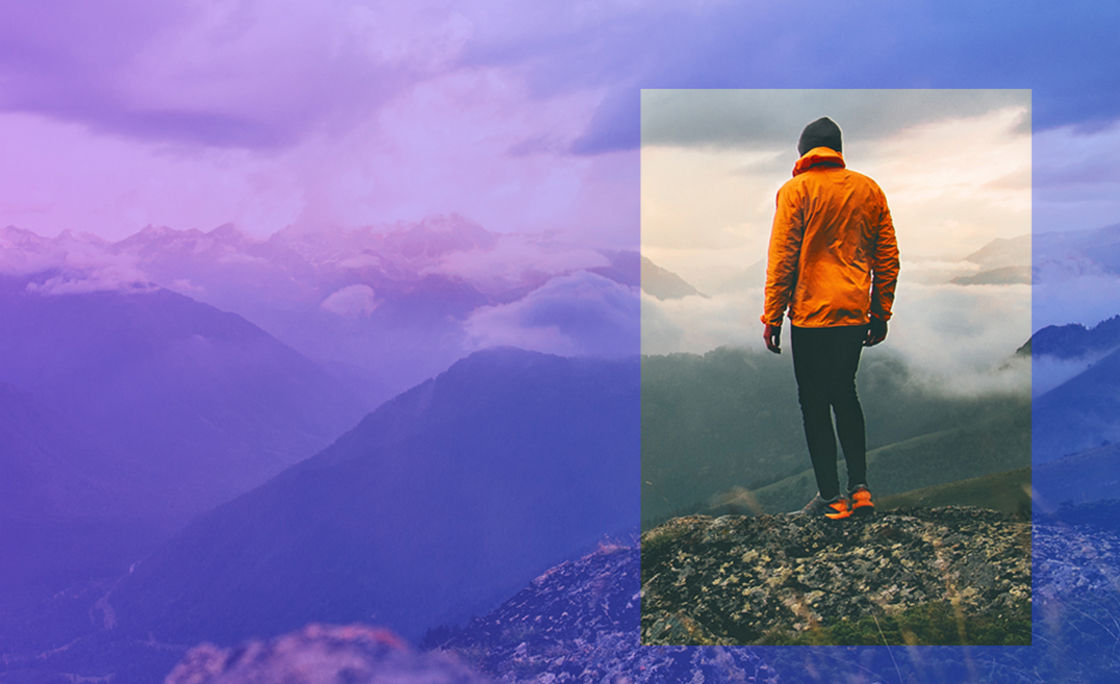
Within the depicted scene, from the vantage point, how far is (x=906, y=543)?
641 cm

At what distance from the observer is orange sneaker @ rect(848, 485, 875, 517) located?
261 inches

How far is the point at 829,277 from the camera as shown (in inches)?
245

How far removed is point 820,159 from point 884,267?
966 mm

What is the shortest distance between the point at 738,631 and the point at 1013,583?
6.93ft

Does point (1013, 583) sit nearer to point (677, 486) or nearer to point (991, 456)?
point (991, 456)

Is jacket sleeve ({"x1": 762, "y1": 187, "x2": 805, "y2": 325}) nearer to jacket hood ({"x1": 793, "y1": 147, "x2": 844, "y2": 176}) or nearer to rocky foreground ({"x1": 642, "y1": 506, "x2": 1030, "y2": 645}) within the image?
Result: jacket hood ({"x1": 793, "y1": 147, "x2": 844, "y2": 176})

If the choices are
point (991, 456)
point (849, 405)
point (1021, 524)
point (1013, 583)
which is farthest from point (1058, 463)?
point (849, 405)

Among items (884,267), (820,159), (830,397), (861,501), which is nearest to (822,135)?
(820,159)

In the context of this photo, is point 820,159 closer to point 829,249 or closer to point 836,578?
point 829,249

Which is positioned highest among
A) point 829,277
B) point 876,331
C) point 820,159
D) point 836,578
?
A: point 820,159

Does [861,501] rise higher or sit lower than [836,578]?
higher

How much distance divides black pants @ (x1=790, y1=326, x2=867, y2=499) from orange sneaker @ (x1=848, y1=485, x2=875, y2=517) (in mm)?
59

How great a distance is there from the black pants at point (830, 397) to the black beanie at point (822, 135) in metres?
1.44

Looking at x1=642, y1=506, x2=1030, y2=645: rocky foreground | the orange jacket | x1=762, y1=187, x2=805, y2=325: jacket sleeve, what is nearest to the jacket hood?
the orange jacket
